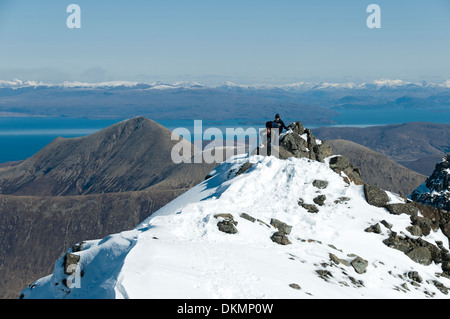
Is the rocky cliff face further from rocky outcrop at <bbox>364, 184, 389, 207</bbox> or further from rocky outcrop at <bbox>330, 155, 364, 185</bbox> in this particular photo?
rocky outcrop at <bbox>364, 184, 389, 207</bbox>

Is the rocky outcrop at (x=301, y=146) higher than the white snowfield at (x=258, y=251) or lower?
higher

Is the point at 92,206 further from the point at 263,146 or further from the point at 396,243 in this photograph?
the point at 396,243

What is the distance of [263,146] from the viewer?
3678 centimetres

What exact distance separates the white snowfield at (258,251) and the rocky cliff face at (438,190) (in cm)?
5593

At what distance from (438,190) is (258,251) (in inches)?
2907

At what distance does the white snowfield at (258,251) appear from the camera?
50.6 ft

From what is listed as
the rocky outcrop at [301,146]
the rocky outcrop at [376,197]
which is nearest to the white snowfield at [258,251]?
the rocky outcrop at [376,197]

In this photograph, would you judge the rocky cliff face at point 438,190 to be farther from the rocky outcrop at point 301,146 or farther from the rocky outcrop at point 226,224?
the rocky outcrop at point 226,224

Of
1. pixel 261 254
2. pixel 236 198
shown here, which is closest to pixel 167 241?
pixel 261 254


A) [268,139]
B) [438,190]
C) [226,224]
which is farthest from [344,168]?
[438,190]

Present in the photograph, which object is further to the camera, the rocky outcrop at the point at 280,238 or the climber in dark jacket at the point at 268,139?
the climber in dark jacket at the point at 268,139

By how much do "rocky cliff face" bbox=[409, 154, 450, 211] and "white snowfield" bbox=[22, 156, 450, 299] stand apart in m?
55.9

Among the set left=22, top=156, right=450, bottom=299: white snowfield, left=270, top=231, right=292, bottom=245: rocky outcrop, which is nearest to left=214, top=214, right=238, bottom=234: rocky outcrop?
left=22, top=156, right=450, bottom=299: white snowfield
